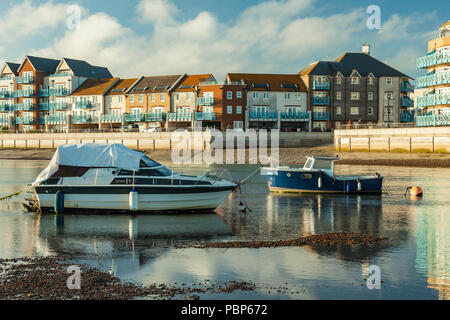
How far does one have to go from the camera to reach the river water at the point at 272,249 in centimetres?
1482

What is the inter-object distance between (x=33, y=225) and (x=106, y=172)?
437 centimetres

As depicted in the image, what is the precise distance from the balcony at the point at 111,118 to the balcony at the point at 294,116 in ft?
98.4

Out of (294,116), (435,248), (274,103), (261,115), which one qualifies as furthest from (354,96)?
(435,248)

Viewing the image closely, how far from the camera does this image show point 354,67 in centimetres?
9675

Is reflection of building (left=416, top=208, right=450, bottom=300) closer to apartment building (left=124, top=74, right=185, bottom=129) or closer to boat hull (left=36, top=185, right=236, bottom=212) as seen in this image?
boat hull (left=36, top=185, right=236, bottom=212)

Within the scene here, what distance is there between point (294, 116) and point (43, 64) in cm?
5489

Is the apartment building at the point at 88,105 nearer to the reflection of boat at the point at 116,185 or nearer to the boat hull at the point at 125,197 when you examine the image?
the reflection of boat at the point at 116,185

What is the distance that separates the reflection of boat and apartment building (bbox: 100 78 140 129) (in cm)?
7224

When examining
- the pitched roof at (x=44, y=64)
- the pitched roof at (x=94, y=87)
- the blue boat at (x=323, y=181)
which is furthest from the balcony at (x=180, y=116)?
the blue boat at (x=323, y=181)

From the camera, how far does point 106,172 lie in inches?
1058

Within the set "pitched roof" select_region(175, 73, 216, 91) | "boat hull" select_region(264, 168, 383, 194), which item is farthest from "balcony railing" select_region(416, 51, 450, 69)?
"boat hull" select_region(264, 168, 383, 194)

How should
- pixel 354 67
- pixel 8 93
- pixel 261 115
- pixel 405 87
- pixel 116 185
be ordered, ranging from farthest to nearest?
1. pixel 8 93
2. pixel 354 67
3. pixel 405 87
4. pixel 261 115
5. pixel 116 185

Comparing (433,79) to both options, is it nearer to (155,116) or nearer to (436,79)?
(436,79)

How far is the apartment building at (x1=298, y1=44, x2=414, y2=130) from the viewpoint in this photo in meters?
94.1
